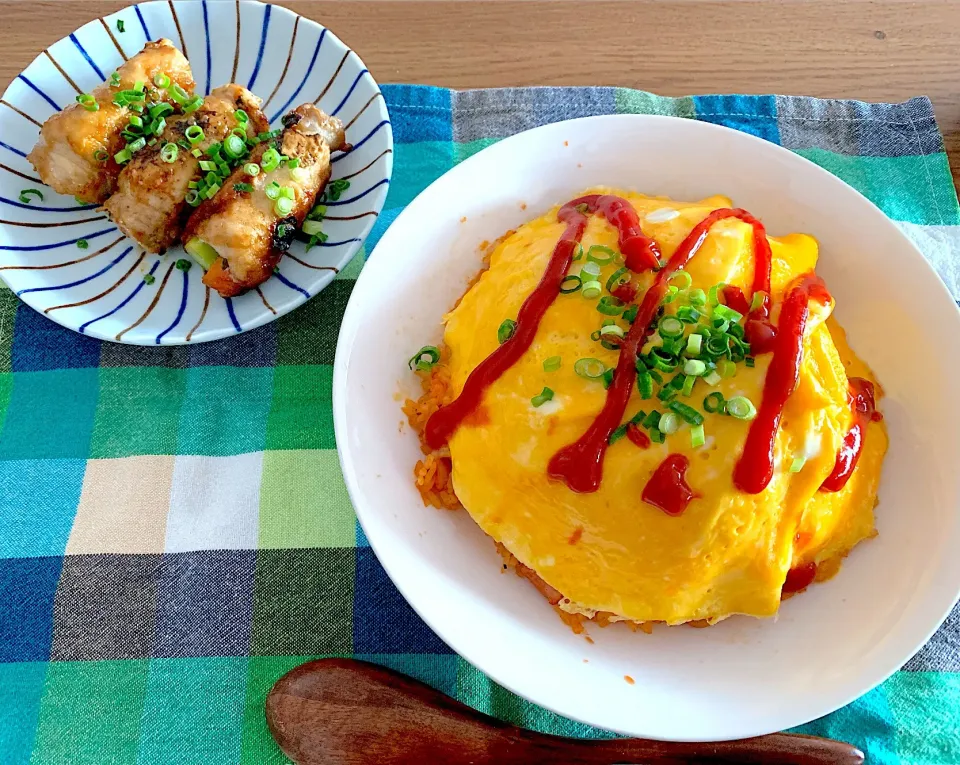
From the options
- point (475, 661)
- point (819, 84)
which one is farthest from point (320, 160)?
point (819, 84)

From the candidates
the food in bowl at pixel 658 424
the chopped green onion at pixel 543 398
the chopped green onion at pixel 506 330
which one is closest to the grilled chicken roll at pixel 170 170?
the food in bowl at pixel 658 424

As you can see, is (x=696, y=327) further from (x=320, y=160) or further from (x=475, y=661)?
(x=320, y=160)

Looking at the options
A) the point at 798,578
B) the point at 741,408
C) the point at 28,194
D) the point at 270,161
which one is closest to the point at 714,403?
the point at 741,408

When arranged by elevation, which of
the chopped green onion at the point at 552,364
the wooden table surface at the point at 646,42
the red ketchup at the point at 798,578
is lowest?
the red ketchup at the point at 798,578

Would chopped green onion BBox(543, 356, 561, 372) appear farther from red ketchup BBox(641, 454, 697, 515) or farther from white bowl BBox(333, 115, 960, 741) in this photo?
white bowl BBox(333, 115, 960, 741)

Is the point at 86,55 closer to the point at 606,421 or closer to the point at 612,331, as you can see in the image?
the point at 612,331

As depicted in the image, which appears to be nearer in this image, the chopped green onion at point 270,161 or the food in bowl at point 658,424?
the food in bowl at point 658,424

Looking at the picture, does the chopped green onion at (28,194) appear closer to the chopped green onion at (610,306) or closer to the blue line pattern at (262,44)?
the blue line pattern at (262,44)
